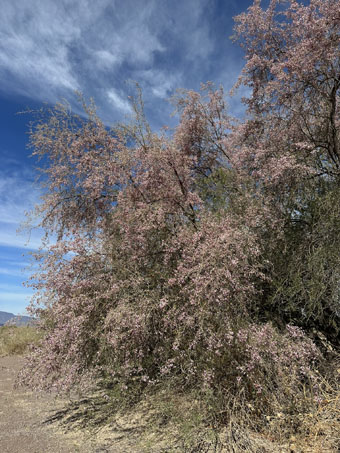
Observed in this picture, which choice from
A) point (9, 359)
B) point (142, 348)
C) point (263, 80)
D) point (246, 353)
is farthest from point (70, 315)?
point (9, 359)

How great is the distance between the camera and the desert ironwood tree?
5402 mm

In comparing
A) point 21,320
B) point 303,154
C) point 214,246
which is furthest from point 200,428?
point 303,154

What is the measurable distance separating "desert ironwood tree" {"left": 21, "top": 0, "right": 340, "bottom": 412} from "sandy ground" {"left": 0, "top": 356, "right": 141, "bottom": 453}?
34.3 inches

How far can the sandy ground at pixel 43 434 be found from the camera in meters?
5.25

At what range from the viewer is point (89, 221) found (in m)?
8.44

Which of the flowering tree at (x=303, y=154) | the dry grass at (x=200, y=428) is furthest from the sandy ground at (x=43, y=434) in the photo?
the flowering tree at (x=303, y=154)

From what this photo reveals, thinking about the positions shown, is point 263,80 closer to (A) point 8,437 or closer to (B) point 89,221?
(B) point 89,221

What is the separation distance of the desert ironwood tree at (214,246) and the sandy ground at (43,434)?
870mm

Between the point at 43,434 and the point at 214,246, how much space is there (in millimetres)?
4577

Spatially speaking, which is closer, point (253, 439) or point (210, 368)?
point (253, 439)

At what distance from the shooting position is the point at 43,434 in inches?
235

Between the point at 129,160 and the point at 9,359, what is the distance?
10.3 metres

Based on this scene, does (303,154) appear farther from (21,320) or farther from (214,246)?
(21,320)

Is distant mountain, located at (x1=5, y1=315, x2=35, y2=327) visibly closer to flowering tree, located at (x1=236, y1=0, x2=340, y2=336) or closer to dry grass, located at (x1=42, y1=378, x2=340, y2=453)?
dry grass, located at (x1=42, y1=378, x2=340, y2=453)
